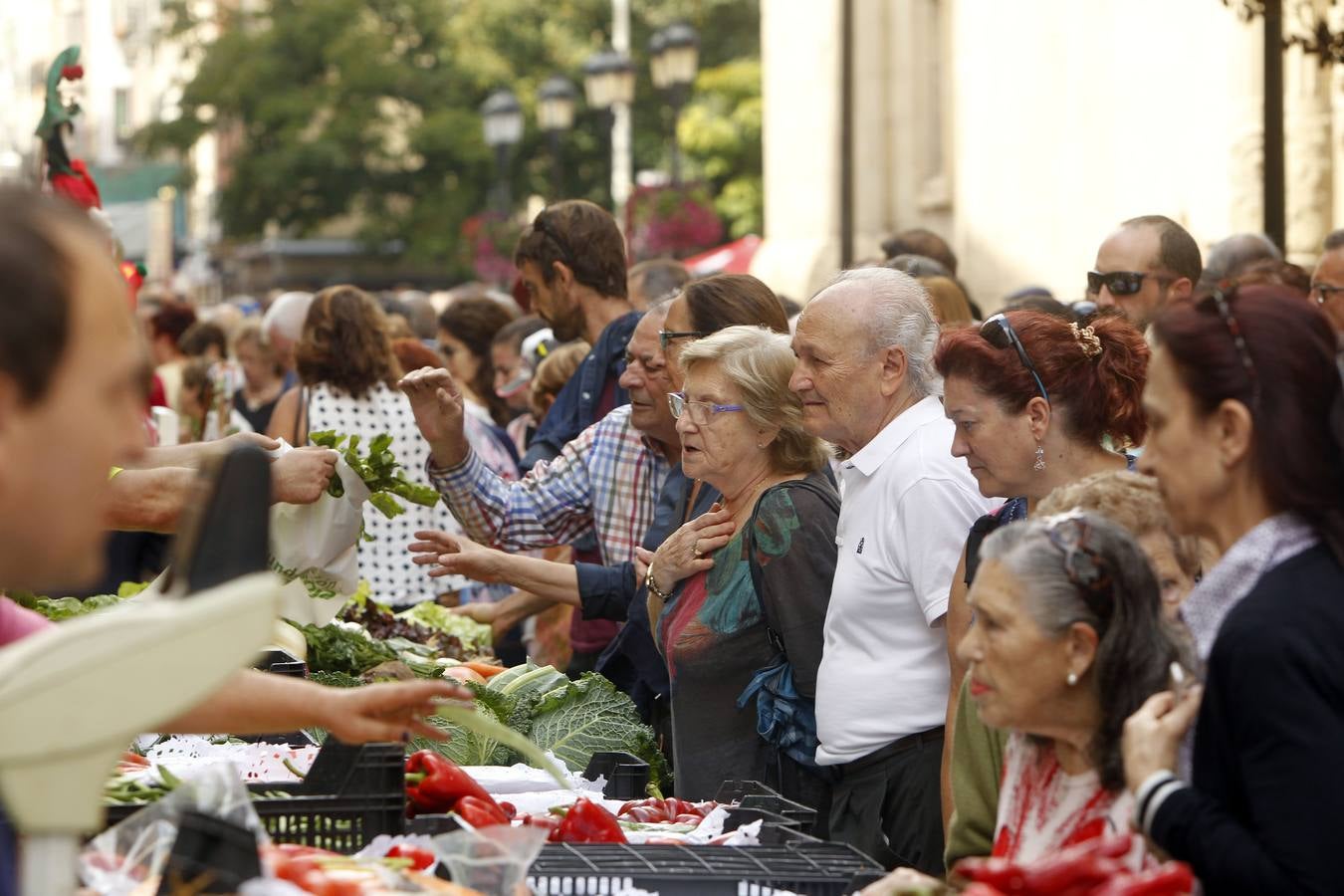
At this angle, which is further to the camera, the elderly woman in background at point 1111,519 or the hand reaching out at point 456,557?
the hand reaching out at point 456,557

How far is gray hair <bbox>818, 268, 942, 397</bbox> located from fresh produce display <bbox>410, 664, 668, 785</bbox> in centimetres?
132

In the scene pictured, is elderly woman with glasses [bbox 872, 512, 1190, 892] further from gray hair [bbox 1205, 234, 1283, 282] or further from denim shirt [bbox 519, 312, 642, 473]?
gray hair [bbox 1205, 234, 1283, 282]

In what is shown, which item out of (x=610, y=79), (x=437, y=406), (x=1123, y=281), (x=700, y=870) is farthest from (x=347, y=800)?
(x=610, y=79)

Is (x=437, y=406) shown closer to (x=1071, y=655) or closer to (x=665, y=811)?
(x=665, y=811)

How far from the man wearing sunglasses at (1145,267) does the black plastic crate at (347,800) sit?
364 cm

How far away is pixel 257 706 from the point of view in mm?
2752

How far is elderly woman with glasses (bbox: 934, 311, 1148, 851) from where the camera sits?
450 centimetres

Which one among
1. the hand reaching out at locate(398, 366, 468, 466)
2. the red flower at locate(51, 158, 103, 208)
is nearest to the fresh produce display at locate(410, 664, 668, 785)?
the hand reaching out at locate(398, 366, 468, 466)

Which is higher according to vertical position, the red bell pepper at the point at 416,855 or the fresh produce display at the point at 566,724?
the red bell pepper at the point at 416,855

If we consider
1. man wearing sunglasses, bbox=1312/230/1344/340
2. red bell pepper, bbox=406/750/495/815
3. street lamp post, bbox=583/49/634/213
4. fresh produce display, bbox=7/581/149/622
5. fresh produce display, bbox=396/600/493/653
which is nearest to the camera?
red bell pepper, bbox=406/750/495/815

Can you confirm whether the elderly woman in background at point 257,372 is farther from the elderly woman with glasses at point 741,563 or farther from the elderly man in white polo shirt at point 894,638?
the elderly man in white polo shirt at point 894,638

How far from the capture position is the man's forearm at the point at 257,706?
274 cm

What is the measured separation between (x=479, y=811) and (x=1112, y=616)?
4.66ft

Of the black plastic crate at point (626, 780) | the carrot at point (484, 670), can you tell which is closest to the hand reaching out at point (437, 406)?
the carrot at point (484, 670)
